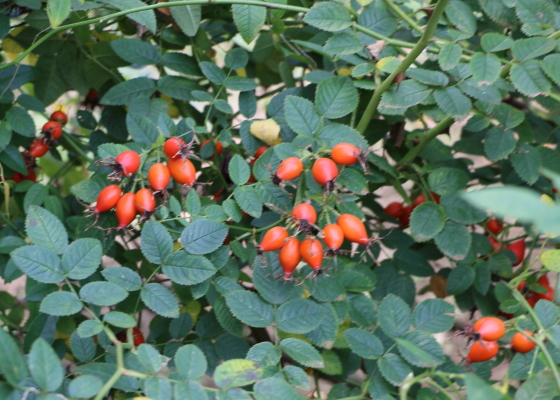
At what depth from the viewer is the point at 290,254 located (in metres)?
0.94

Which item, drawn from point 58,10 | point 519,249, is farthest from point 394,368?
point 58,10

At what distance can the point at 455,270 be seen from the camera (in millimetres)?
1345

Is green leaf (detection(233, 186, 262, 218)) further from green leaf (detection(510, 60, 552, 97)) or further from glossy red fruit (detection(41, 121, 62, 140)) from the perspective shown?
glossy red fruit (detection(41, 121, 62, 140))

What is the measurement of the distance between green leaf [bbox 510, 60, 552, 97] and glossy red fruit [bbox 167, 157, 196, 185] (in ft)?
2.19

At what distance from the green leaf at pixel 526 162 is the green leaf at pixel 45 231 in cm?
101

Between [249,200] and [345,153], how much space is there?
206 millimetres

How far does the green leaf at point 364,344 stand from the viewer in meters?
0.98

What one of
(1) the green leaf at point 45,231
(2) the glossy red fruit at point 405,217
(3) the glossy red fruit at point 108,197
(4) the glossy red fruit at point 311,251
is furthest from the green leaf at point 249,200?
(2) the glossy red fruit at point 405,217

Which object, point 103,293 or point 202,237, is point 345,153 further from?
point 103,293

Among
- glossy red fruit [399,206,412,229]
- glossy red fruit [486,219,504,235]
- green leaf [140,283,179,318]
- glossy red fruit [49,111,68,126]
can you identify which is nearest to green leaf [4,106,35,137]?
glossy red fruit [49,111,68,126]

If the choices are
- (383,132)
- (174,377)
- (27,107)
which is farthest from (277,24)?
(174,377)

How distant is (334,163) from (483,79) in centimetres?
34

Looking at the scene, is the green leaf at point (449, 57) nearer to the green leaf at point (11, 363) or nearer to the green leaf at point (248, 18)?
the green leaf at point (248, 18)

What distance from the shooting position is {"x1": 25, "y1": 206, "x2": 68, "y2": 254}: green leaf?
3.13 feet
